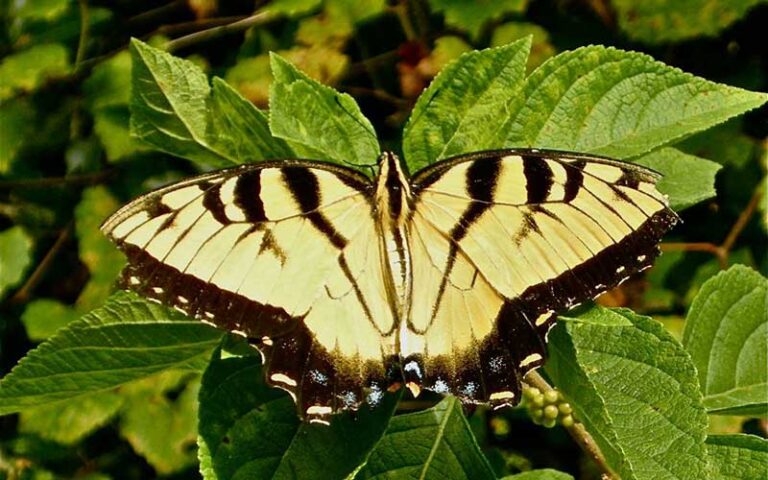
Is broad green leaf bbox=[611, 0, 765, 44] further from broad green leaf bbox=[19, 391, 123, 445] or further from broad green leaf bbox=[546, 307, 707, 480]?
broad green leaf bbox=[19, 391, 123, 445]

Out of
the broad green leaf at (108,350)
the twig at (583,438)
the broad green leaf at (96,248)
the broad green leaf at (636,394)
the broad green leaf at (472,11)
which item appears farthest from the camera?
the broad green leaf at (96,248)

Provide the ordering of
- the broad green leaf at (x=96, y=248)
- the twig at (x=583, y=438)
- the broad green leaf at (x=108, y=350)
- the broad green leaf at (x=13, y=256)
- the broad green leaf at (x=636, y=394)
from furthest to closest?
the broad green leaf at (x=13, y=256) → the broad green leaf at (x=96, y=248) → the twig at (x=583, y=438) → the broad green leaf at (x=108, y=350) → the broad green leaf at (x=636, y=394)

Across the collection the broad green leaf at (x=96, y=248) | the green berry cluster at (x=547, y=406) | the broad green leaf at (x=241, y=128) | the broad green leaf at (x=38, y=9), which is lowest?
the green berry cluster at (x=547, y=406)

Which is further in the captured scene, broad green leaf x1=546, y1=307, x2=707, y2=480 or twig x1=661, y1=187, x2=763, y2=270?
twig x1=661, y1=187, x2=763, y2=270

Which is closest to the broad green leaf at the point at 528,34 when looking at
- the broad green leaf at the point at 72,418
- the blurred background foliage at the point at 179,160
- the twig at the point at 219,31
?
the blurred background foliage at the point at 179,160

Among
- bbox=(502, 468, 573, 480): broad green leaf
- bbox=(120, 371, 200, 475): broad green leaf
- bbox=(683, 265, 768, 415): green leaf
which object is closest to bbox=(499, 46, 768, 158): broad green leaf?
bbox=(683, 265, 768, 415): green leaf

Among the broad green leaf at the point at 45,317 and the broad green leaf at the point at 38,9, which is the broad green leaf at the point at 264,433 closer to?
the broad green leaf at the point at 45,317

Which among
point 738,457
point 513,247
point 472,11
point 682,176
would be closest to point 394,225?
point 513,247
